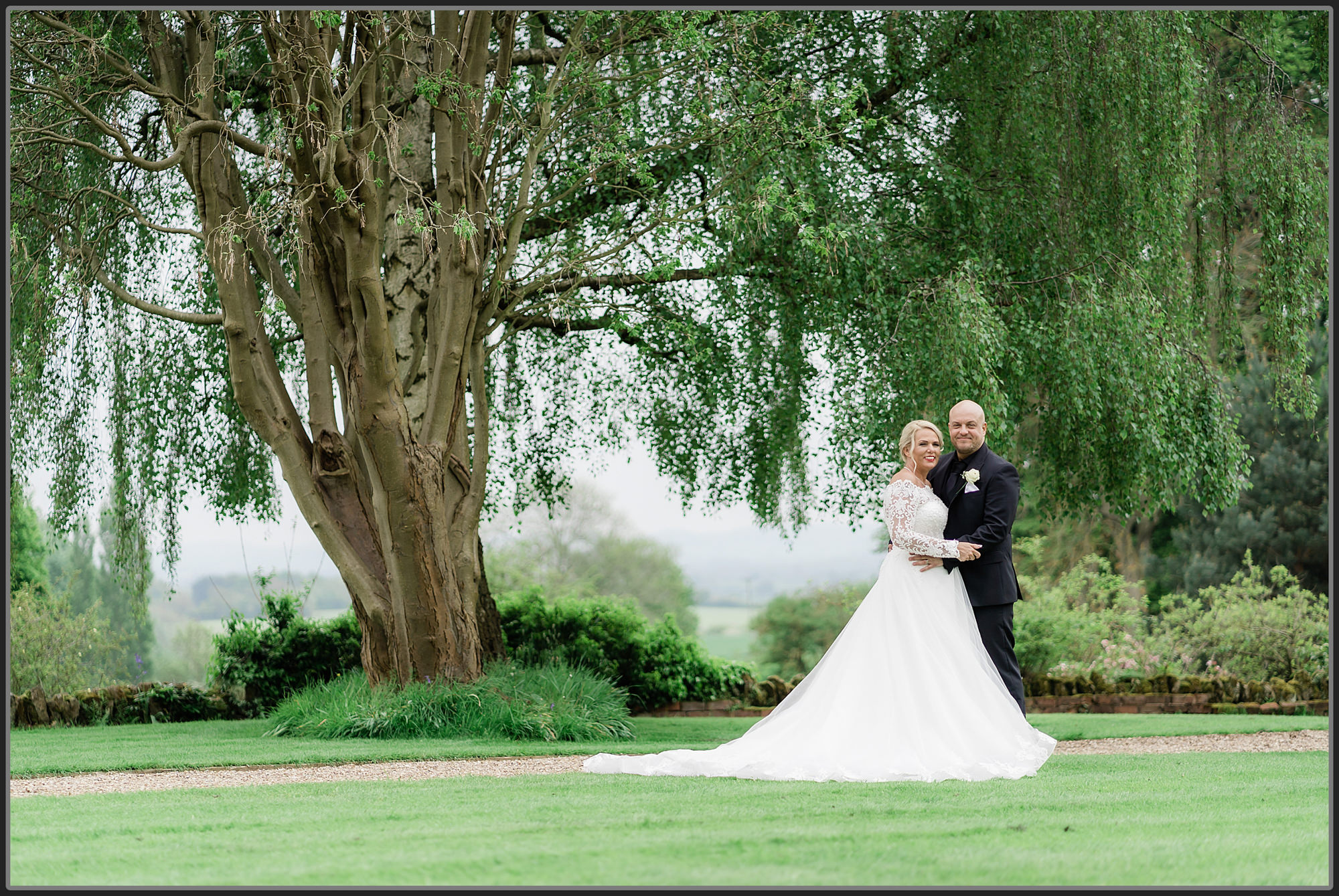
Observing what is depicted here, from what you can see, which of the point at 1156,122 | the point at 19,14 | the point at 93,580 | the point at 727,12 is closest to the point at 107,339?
the point at 19,14

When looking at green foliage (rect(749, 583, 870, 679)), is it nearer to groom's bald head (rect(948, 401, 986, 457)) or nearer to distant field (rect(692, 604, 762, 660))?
groom's bald head (rect(948, 401, 986, 457))

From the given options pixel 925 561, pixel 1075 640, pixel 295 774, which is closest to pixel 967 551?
pixel 925 561

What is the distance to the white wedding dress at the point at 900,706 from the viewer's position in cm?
592

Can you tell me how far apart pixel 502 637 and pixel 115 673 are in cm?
983

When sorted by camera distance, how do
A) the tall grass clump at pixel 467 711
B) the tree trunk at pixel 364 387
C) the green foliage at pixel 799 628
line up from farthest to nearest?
the green foliage at pixel 799 628 < the tree trunk at pixel 364 387 < the tall grass clump at pixel 467 711

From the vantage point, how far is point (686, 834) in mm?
4129

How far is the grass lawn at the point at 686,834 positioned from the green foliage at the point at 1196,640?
9.13 meters

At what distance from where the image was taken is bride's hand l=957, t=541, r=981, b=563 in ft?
21.1

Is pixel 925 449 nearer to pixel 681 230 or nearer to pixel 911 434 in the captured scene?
pixel 911 434

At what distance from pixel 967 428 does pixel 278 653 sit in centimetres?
903

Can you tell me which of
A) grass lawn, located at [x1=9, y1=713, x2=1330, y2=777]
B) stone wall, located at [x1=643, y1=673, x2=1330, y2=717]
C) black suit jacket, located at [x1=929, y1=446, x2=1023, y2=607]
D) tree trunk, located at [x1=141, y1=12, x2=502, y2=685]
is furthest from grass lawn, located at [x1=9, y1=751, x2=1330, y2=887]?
stone wall, located at [x1=643, y1=673, x2=1330, y2=717]

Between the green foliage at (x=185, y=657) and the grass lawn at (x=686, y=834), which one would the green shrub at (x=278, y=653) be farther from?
the green foliage at (x=185, y=657)

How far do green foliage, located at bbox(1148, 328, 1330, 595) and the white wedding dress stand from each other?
18.2 meters

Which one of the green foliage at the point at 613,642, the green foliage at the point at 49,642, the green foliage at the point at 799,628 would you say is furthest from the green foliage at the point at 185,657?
the green foliage at the point at 613,642
